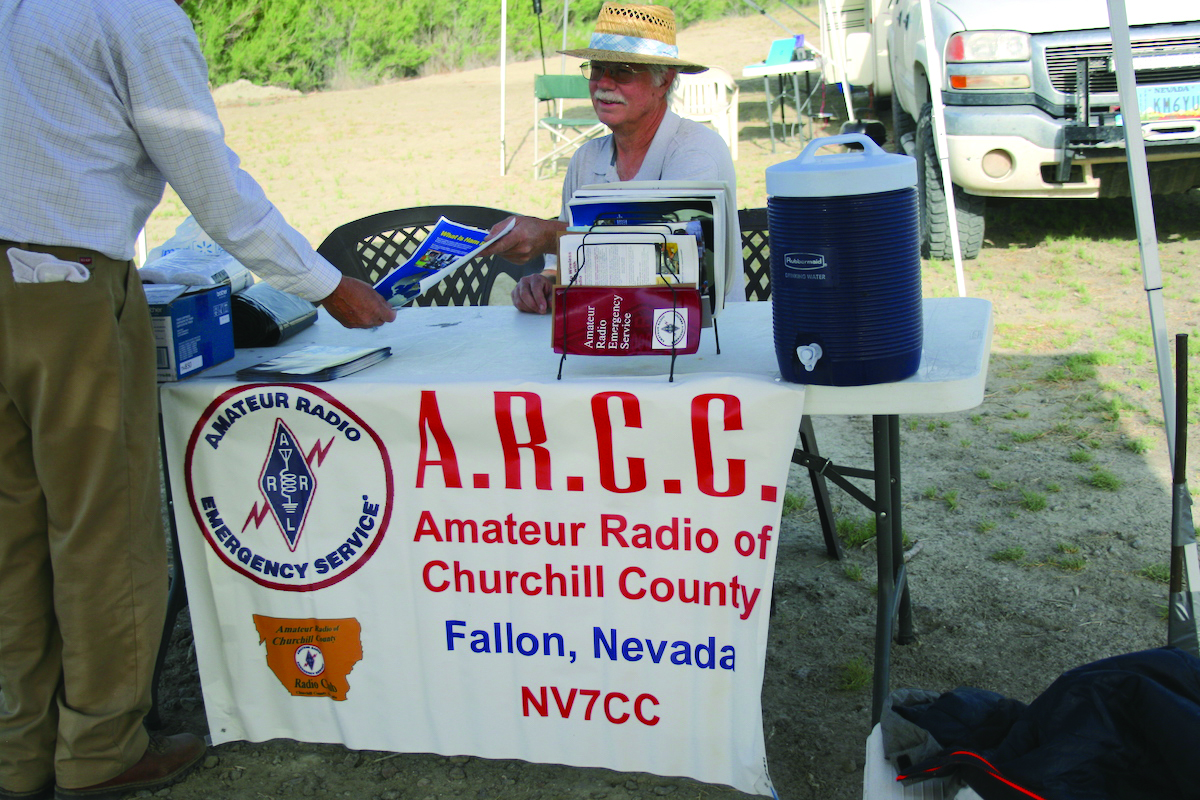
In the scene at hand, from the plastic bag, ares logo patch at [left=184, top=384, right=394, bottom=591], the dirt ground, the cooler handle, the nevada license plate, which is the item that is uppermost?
the nevada license plate

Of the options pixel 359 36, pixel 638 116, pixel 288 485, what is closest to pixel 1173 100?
pixel 638 116

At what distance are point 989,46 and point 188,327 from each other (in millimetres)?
4995

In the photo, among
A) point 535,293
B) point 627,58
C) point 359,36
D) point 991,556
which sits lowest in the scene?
point 991,556

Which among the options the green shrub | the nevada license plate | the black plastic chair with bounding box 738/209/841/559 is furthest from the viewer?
the green shrub

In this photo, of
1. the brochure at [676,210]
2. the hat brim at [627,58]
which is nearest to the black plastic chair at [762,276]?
the hat brim at [627,58]

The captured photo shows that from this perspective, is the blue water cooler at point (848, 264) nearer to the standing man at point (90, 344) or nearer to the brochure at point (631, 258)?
the brochure at point (631, 258)

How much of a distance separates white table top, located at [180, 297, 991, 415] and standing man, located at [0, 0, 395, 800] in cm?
22

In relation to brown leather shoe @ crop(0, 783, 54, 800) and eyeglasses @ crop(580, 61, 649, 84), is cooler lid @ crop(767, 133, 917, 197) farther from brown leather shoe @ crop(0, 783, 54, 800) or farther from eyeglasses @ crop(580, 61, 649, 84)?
brown leather shoe @ crop(0, 783, 54, 800)

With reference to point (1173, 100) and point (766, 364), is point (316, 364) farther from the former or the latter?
point (1173, 100)

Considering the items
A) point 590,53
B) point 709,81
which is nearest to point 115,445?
point 590,53

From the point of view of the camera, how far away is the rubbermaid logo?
1.57 m

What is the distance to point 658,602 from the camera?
1896 millimetres

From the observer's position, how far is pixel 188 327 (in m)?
2.03

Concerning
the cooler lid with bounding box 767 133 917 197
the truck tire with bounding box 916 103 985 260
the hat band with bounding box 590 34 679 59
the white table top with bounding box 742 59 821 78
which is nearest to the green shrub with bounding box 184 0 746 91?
the white table top with bounding box 742 59 821 78
